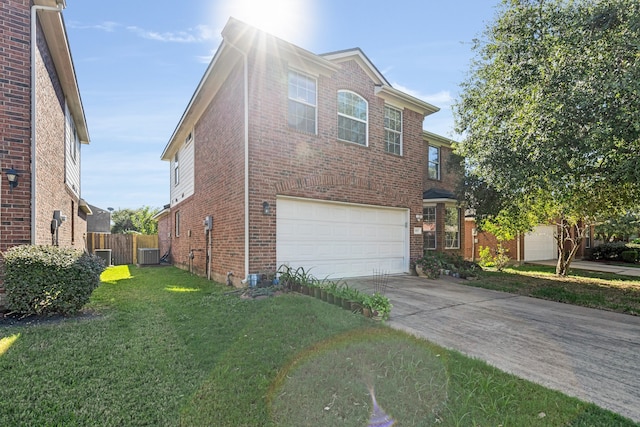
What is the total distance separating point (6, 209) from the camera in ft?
18.3

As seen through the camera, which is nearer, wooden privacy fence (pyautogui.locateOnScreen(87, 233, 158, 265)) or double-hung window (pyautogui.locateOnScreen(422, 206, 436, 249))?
double-hung window (pyautogui.locateOnScreen(422, 206, 436, 249))

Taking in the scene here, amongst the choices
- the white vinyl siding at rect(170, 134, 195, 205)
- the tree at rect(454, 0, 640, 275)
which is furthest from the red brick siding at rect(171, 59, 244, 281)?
the tree at rect(454, 0, 640, 275)

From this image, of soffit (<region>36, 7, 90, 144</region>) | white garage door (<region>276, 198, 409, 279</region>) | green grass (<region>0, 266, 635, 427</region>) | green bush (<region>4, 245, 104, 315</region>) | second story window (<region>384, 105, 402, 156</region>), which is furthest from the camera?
second story window (<region>384, 105, 402, 156</region>)

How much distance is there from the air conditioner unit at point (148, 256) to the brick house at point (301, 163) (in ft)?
17.1

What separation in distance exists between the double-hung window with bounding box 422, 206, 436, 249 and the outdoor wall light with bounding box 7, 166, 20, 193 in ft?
42.1

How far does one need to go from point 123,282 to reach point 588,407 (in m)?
10.6

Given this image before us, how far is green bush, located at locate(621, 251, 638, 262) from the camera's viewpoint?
19.4 meters

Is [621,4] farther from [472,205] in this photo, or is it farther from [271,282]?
[271,282]

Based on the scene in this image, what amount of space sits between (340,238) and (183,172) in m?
9.12

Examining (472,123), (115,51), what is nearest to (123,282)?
(115,51)

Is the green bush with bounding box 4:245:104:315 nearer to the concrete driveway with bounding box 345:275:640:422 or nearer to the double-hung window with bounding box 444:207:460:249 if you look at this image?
the concrete driveway with bounding box 345:275:640:422

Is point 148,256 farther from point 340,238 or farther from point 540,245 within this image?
point 540,245

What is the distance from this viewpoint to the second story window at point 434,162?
15.2m

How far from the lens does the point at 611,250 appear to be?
20531 mm
